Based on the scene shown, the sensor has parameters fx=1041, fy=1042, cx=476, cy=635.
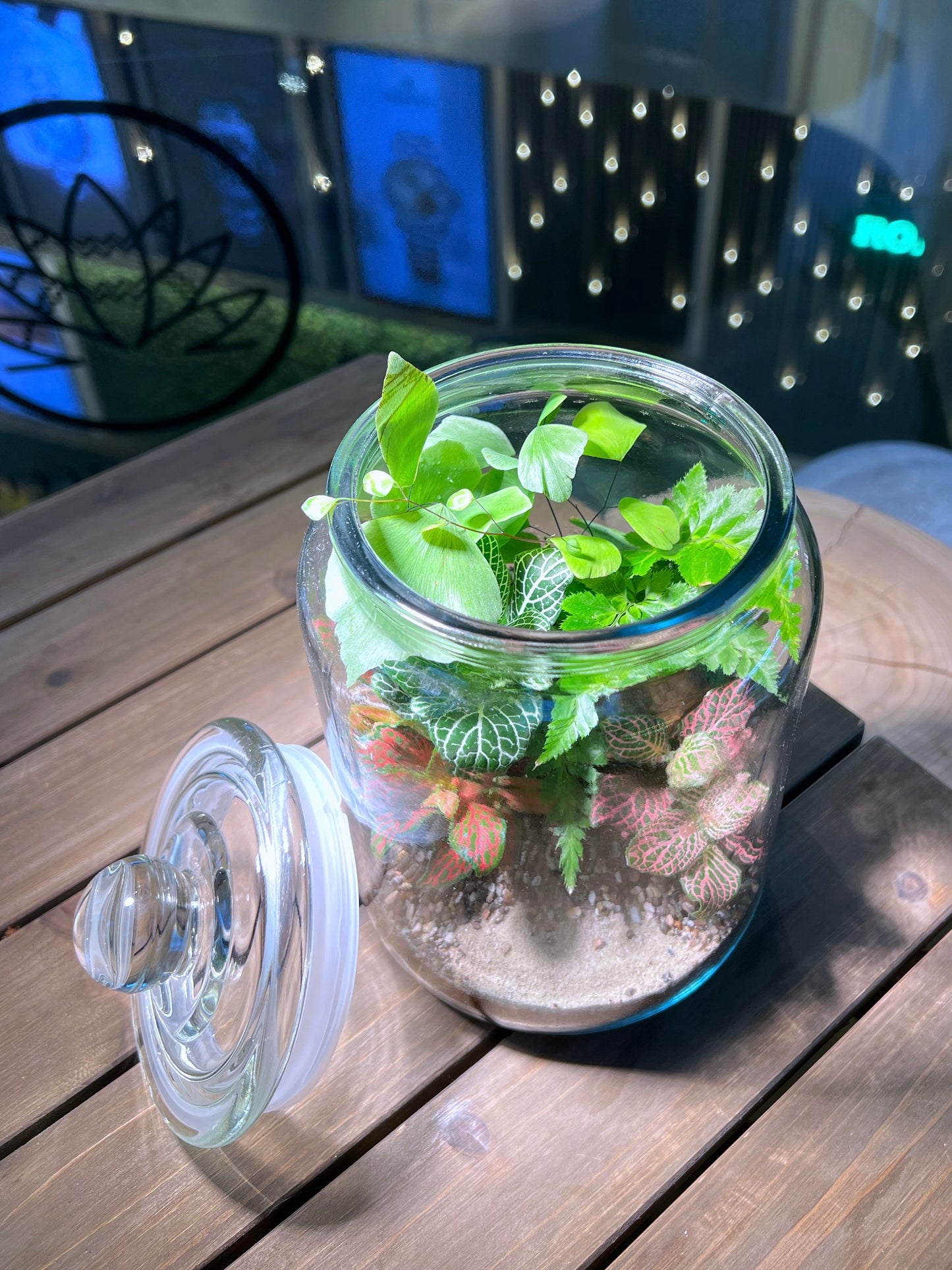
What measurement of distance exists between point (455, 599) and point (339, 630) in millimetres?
63

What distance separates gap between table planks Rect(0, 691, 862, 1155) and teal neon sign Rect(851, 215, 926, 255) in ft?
4.54

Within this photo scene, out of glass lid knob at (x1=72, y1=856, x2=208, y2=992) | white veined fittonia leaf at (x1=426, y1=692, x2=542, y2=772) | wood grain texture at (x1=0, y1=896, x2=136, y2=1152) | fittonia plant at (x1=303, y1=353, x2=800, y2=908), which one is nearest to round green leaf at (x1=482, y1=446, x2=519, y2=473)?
fittonia plant at (x1=303, y1=353, x2=800, y2=908)

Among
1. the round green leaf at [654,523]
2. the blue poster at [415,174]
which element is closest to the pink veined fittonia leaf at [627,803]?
the round green leaf at [654,523]

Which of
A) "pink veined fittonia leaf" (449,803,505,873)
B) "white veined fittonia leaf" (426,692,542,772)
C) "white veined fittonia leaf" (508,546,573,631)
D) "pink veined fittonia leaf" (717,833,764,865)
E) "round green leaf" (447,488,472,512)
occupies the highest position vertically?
"round green leaf" (447,488,472,512)

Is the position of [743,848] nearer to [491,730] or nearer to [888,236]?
[491,730]

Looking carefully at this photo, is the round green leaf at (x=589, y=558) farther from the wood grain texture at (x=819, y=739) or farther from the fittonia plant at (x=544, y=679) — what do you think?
the wood grain texture at (x=819, y=739)

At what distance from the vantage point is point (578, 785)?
17.8 inches

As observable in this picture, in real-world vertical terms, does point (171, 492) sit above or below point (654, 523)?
below

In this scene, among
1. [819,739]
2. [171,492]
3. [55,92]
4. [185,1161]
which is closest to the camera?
[185,1161]

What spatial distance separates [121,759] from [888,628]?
1.77 ft

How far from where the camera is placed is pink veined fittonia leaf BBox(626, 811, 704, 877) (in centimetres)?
47

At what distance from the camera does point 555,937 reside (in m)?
0.50

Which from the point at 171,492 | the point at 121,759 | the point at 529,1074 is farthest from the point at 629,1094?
the point at 171,492

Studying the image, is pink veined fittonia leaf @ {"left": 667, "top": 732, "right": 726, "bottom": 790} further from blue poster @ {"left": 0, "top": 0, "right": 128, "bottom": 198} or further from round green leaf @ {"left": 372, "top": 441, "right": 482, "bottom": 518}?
blue poster @ {"left": 0, "top": 0, "right": 128, "bottom": 198}
